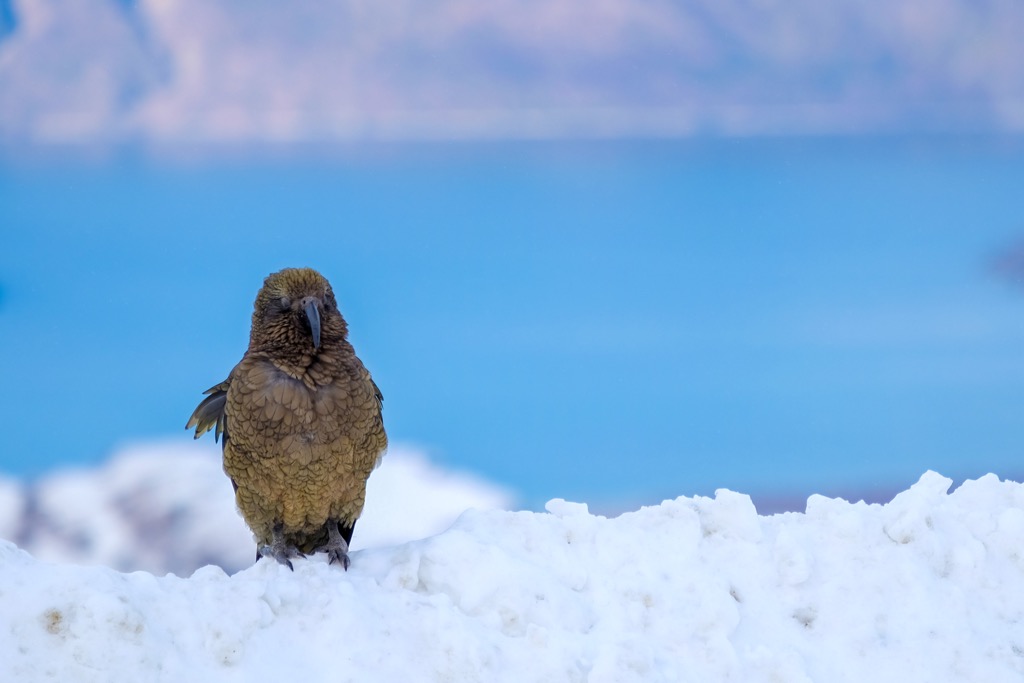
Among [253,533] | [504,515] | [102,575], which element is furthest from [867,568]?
[102,575]

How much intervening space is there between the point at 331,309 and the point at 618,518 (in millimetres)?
1692

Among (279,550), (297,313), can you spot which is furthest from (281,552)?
(297,313)

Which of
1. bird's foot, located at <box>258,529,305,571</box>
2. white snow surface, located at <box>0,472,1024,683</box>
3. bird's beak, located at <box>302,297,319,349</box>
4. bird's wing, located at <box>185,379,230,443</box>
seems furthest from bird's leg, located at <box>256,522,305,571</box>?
bird's beak, located at <box>302,297,319,349</box>

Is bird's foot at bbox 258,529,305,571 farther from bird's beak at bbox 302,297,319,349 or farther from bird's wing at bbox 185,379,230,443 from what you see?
bird's beak at bbox 302,297,319,349

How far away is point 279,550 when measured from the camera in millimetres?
4914

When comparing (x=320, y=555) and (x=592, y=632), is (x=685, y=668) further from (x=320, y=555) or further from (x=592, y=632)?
(x=320, y=555)

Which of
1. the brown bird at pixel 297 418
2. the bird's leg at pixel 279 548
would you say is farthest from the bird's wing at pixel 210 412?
the bird's leg at pixel 279 548

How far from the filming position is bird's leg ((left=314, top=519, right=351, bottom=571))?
4906 mm

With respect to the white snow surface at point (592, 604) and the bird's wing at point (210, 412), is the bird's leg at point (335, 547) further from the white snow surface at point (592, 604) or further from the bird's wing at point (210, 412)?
the bird's wing at point (210, 412)

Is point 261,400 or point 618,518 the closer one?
point 261,400

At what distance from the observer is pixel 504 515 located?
5.21 meters

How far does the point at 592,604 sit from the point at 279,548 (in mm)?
1405

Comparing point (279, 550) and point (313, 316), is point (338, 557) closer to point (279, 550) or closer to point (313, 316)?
point (279, 550)

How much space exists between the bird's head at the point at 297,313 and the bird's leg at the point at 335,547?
0.86m
